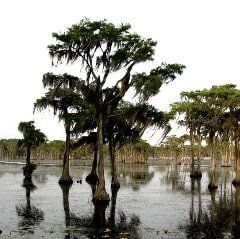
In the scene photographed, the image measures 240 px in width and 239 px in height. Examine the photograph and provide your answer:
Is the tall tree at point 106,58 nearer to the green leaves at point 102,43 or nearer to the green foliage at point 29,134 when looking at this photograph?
the green leaves at point 102,43

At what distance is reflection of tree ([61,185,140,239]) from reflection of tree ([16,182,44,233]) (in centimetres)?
168

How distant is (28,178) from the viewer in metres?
60.6

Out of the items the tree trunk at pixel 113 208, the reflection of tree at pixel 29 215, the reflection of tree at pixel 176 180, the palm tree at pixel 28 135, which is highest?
the palm tree at pixel 28 135

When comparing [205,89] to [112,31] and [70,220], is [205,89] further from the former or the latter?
[70,220]

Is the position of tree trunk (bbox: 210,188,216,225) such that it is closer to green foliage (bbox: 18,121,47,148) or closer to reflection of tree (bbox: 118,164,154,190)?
reflection of tree (bbox: 118,164,154,190)

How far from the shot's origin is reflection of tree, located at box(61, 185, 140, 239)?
2078 cm

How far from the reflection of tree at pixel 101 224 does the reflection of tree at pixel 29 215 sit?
66.2 inches

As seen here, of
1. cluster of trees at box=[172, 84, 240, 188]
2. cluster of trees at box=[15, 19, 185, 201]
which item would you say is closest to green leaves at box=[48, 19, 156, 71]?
cluster of trees at box=[15, 19, 185, 201]

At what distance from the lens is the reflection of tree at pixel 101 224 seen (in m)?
20.8

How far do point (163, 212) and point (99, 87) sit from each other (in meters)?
11.4

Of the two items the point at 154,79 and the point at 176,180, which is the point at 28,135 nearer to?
the point at 176,180

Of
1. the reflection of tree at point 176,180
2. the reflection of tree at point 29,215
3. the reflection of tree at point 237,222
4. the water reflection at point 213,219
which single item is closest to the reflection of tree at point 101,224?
the reflection of tree at point 29,215

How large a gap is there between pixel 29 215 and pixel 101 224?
520 cm

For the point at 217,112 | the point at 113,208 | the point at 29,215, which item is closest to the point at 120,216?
the point at 113,208
